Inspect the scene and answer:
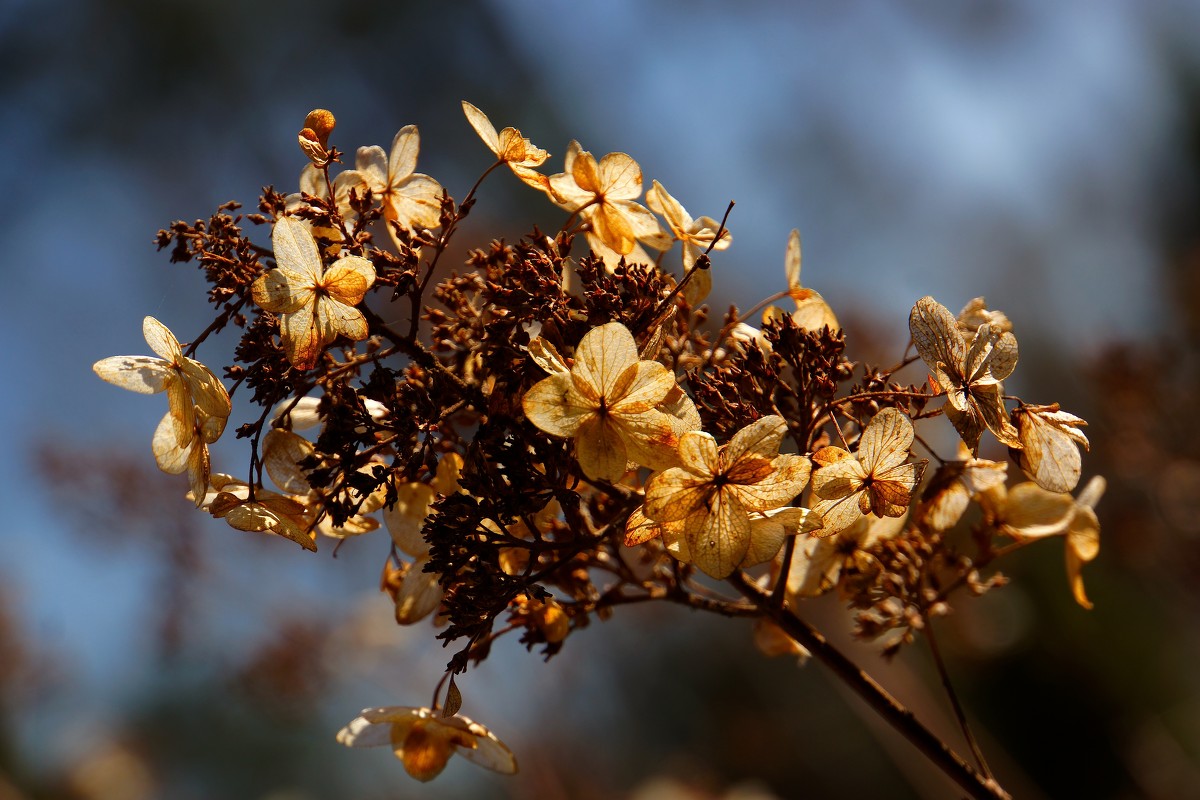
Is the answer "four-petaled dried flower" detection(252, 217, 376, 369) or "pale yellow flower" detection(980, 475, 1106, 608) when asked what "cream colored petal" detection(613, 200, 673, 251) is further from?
"pale yellow flower" detection(980, 475, 1106, 608)

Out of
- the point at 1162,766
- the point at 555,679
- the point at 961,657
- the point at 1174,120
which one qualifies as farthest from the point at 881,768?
the point at 1174,120

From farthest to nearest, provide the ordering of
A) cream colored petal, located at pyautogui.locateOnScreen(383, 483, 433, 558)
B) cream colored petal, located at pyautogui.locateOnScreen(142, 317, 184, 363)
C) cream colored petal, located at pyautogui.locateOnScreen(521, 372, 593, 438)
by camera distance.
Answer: cream colored petal, located at pyautogui.locateOnScreen(383, 483, 433, 558), cream colored petal, located at pyautogui.locateOnScreen(142, 317, 184, 363), cream colored petal, located at pyautogui.locateOnScreen(521, 372, 593, 438)

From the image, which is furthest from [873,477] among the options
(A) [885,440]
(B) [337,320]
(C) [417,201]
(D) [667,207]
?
(C) [417,201]

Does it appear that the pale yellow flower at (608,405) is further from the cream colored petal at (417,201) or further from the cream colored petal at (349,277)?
the cream colored petal at (417,201)

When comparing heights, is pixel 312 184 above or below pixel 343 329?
above

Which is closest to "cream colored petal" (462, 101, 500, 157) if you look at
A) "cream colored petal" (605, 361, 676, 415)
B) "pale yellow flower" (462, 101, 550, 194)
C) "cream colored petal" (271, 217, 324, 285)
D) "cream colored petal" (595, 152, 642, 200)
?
"pale yellow flower" (462, 101, 550, 194)

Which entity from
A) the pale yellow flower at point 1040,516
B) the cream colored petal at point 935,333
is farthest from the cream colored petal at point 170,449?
the pale yellow flower at point 1040,516

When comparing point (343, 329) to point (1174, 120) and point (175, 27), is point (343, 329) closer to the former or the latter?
point (1174, 120)

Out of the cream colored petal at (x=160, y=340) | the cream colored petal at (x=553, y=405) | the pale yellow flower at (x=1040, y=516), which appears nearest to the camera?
the cream colored petal at (x=553, y=405)
